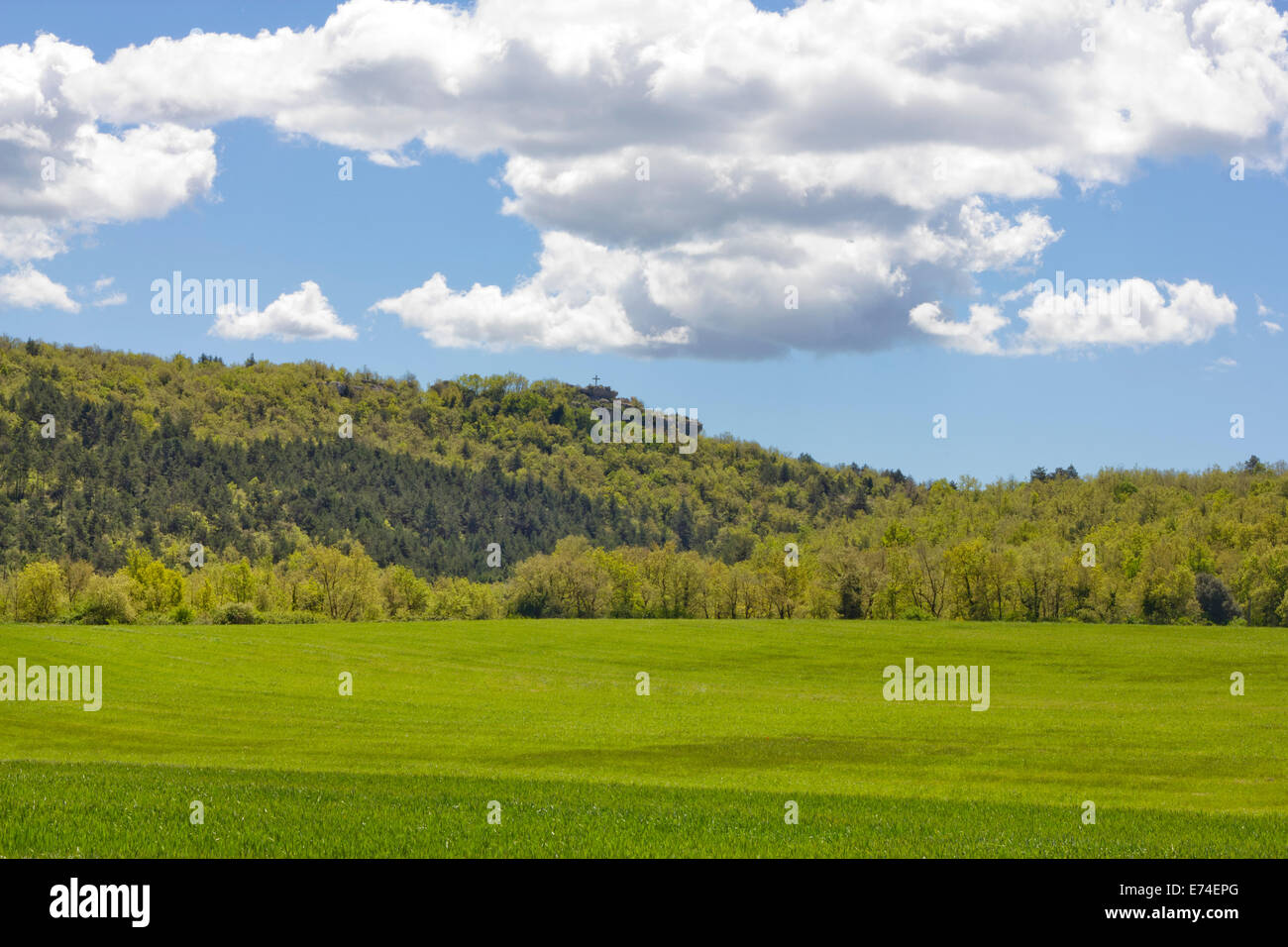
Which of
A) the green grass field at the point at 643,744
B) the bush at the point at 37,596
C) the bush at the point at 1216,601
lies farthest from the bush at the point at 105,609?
the bush at the point at 1216,601

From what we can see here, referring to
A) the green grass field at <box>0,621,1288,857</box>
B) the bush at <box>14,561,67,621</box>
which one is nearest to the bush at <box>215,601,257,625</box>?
the green grass field at <box>0,621,1288,857</box>

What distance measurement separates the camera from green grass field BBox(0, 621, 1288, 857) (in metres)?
15.3

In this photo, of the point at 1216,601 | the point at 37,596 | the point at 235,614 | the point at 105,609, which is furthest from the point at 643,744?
the point at 1216,601

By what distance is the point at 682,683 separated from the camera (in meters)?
80.9

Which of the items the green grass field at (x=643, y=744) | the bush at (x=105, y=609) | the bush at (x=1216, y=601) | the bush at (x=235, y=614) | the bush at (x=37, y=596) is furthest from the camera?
the bush at (x=1216, y=601)

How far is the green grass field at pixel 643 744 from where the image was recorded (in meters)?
15.3

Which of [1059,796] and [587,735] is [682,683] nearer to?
[587,735]

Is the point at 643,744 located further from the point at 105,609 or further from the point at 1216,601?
the point at 1216,601

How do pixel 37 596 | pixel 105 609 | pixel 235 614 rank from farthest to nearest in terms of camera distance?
pixel 235 614
pixel 37 596
pixel 105 609

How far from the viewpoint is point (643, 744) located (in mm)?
44344

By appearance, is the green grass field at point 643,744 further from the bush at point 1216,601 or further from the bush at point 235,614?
the bush at point 1216,601

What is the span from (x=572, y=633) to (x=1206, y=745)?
76231 mm
